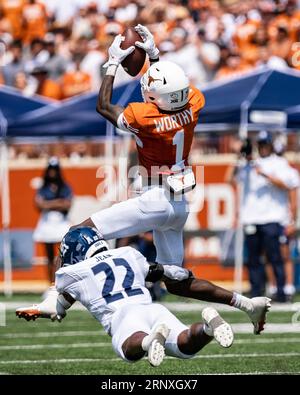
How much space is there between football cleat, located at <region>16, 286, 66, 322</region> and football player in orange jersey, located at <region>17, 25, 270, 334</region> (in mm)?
948

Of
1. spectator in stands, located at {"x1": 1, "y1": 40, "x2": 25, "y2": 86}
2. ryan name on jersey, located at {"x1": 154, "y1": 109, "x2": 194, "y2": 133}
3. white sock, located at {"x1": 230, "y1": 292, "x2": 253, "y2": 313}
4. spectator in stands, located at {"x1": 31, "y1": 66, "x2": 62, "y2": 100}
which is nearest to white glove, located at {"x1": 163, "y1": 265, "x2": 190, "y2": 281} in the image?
white sock, located at {"x1": 230, "y1": 292, "x2": 253, "y2": 313}

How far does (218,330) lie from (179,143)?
6.46ft

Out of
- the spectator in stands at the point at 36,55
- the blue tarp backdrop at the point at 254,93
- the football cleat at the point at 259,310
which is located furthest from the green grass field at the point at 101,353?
the spectator in stands at the point at 36,55

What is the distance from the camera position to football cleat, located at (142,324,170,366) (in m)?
5.88

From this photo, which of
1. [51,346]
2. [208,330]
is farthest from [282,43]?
[208,330]

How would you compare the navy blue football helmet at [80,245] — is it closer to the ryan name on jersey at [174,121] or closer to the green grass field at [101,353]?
the green grass field at [101,353]

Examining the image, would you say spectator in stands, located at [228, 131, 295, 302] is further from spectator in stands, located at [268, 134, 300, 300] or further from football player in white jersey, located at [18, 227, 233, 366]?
football player in white jersey, located at [18, 227, 233, 366]

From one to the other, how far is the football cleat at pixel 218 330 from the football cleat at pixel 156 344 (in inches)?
13.3

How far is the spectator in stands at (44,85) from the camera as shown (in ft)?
55.2

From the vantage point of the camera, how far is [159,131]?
7.71 metres

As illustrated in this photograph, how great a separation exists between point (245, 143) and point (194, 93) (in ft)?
16.1

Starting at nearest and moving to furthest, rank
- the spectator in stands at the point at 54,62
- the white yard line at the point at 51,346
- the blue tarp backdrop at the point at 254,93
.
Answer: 1. the white yard line at the point at 51,346
2. the blue tarp backdrop at the point at 254,93
3. the spectator in stands at the point at 54,62
